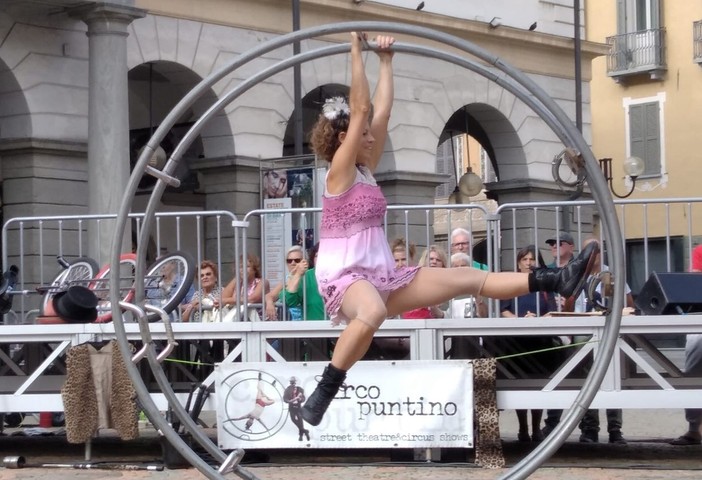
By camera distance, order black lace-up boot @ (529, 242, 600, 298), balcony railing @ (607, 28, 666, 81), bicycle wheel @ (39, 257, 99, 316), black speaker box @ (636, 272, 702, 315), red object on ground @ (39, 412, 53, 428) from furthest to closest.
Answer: balcony railing @ (607, 28, 666, 81)
red object on ground @ (39, 412, 53, 428)
bicycle wheel @ (39, 257, 99, 316)
black speaker box @ (636, 272, 702, 315)
black lace-up boot @ (529, 242, 600, 298)

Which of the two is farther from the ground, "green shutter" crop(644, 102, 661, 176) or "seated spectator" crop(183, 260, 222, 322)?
"green shutter" crop(644, 102, 661, 176)

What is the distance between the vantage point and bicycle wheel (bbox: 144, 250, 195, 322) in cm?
1183

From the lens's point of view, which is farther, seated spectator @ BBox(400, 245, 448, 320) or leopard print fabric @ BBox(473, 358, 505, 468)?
seated spectator @ BBox(400, 245, 448, 320)

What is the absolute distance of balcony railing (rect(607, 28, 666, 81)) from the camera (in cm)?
3919

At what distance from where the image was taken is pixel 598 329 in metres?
11.5

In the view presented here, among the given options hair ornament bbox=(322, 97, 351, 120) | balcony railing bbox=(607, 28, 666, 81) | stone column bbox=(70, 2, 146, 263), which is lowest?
hair ornament bbox=(322, 97, 351, 120)

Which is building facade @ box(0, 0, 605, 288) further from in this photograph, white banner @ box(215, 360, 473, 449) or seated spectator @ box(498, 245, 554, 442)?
white banner @ box(215, 360, 473, 449)

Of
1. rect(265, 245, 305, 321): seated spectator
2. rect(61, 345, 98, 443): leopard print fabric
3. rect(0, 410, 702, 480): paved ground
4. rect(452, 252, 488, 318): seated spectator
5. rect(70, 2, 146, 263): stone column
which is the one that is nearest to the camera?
rect(0, 410, 702, 480): paved ground

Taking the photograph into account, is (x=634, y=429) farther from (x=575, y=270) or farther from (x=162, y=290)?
(x=575, y=270)

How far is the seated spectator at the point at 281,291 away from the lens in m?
12.0

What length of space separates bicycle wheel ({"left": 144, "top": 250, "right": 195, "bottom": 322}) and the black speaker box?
3.61 metres

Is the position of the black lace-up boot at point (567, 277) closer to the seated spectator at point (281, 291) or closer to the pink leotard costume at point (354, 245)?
the pink leotard costume at point (354, 245)

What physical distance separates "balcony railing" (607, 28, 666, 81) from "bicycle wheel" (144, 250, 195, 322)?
28.9m

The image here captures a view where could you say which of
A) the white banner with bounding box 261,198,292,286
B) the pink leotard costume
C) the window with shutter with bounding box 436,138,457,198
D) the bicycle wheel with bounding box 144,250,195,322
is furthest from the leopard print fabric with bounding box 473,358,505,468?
the window with shutter with bounding box 436,138,457,198
